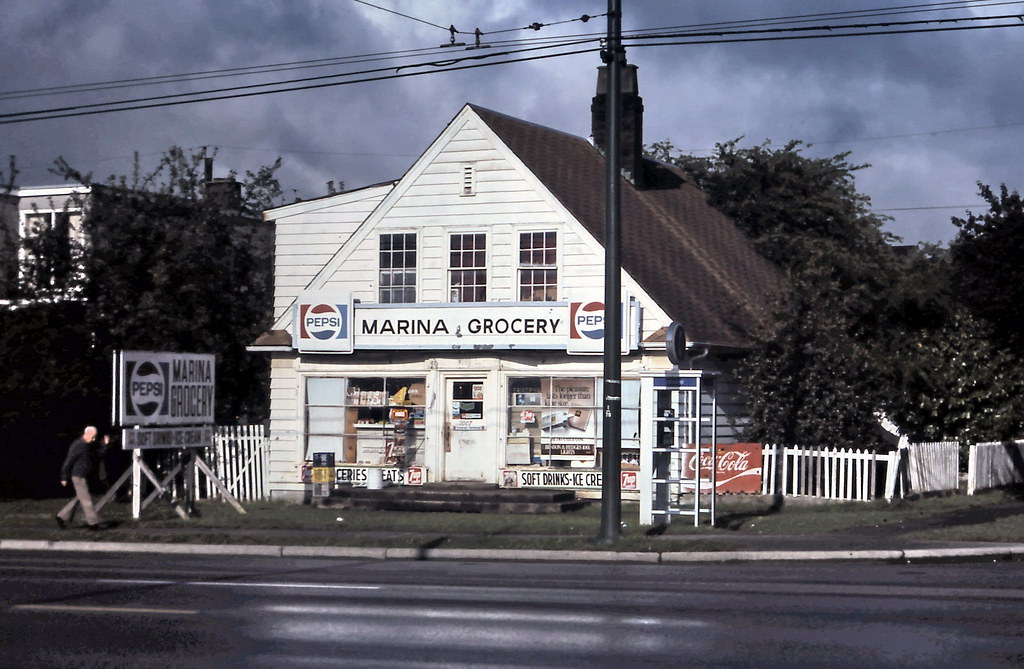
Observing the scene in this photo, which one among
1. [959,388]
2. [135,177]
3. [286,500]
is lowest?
[286,500]

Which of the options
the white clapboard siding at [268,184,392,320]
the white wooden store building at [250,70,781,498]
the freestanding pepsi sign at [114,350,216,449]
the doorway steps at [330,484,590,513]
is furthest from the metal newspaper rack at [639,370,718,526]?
the white clapboard siding at [268,184,392,320]

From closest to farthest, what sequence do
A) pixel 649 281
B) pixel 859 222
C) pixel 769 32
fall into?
1. pixel 769 32
2. pixel 649 281
3. pixel 859 222

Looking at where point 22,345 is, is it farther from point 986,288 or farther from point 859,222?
point 859,222

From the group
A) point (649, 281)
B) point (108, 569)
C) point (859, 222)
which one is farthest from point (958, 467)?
point (108, 569)

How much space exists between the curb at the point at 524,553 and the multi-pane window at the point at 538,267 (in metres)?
9.25

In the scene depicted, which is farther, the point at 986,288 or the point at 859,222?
the point at 859,222

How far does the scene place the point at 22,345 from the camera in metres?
27.5

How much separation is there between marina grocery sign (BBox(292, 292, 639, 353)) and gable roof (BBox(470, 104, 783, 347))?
1463 millimetres

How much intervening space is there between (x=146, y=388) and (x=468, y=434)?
6736 millimetres

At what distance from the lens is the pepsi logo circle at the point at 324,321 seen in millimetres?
27719

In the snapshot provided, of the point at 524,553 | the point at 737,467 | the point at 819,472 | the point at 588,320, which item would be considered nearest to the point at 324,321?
the point at 588,320

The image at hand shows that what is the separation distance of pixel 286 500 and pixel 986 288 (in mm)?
14838

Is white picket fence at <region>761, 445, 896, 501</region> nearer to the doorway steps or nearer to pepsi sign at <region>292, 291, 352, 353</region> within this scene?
the doorway steps

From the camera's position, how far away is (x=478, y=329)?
26641 millimetres
